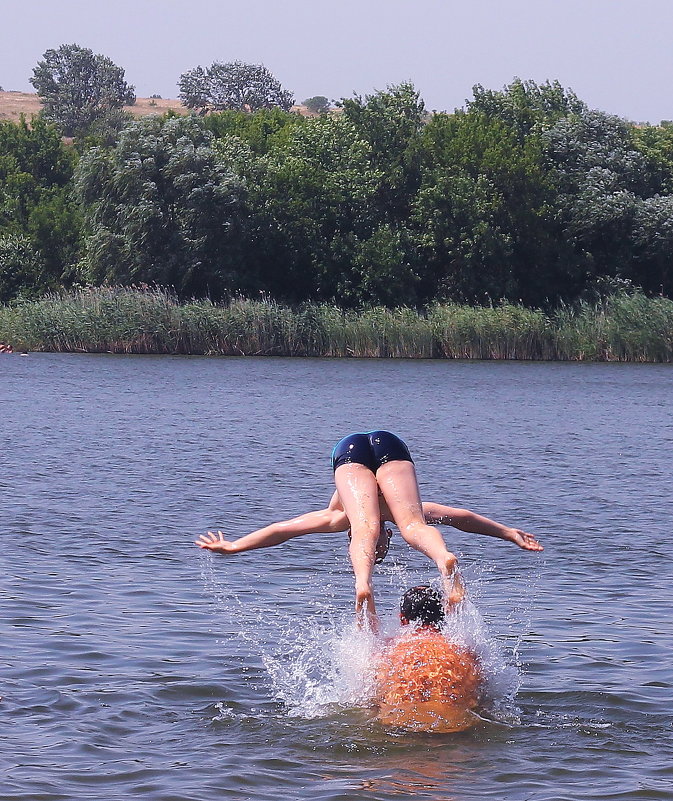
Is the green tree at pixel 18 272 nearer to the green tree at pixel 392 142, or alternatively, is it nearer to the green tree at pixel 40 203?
the green tree at pixel 40 203

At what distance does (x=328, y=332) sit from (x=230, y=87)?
88.5 meters

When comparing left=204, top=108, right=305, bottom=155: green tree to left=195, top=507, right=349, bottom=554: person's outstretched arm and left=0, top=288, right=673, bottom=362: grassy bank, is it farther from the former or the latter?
left=195, top=507, right=349, bottom=554: person's outstretched arm

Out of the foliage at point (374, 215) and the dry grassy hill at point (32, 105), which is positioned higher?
the dry grassy hill at point (32, 105)

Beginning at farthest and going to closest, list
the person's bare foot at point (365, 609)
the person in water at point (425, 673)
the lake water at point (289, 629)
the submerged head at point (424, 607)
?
1. the submerged head at point (424, 607)
2. the person in water at point (425, 673)
3. the lake water at point (289, 629)
4. the person's bare foot at point (365, 609)

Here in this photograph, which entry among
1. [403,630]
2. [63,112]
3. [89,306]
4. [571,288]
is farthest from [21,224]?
[403,630]

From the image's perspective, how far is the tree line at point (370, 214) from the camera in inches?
2405

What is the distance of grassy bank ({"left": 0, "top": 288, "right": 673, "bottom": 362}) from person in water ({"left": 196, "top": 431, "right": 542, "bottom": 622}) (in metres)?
43.3

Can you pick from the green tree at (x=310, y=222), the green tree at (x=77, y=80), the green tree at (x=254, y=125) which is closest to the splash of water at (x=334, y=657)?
the green tree at (x=310, y=222)

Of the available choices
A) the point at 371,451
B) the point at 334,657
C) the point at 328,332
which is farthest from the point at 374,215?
the point at 371,451

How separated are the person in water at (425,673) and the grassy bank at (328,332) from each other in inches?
1710

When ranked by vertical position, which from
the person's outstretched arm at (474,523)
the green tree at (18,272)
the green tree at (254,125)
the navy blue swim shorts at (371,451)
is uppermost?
the green tree at (254,125)

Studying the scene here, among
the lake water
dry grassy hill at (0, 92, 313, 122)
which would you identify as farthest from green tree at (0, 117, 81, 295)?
dry grassy hill at (0, 92, 313, 122)

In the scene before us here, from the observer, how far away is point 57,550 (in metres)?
14.0

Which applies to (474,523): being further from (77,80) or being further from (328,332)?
(77,80)
